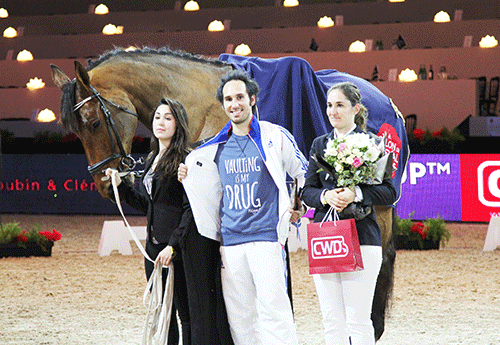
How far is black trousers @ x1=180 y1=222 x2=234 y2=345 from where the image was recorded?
3094 millimetres

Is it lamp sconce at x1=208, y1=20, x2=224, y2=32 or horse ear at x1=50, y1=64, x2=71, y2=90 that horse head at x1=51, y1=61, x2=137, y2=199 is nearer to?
horse ear at x1=50, y1=64, x2=71, y2=90

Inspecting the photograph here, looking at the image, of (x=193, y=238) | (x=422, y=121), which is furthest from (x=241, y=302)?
(x=422, y=121)

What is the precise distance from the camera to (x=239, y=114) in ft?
10.0

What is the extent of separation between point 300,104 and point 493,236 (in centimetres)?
533

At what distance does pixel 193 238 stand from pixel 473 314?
310cm

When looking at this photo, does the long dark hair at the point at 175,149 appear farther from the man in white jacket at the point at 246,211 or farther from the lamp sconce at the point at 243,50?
the lamp sconce at the point at 243,50

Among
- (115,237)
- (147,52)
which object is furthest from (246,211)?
(115,237)

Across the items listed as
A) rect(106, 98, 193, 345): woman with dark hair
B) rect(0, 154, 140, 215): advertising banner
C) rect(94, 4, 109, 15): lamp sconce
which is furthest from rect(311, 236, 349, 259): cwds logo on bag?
rect(94, 4, 109, 15): lamp sconce

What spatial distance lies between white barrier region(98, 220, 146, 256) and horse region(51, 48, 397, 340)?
4751 millimetres

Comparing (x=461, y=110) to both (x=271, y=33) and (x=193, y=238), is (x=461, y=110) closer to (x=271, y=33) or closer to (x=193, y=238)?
(x=271, y=33)

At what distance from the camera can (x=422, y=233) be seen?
29.1 feet

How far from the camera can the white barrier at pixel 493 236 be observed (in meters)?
8.58

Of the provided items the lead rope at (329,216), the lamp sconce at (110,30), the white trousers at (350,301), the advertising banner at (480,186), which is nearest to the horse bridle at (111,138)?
the lead rope at (329,216)

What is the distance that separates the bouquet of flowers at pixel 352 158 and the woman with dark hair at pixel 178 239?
Answer: 69 centimetres
